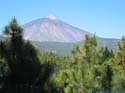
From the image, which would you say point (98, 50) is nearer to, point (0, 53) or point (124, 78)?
point (124, 78)

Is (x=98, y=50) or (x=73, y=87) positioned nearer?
(x=73, y=87)

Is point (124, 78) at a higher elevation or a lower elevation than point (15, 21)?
lower

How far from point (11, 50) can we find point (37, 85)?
43.5 inches

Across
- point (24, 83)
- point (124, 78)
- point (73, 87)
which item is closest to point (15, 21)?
point (24, 83)

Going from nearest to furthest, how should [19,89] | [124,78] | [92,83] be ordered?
1. [19,89]
2. [92,83]
3. [124,78]

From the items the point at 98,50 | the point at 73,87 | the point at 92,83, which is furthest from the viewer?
the point at 98,50

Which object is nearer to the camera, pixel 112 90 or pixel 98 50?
pixel 112 90

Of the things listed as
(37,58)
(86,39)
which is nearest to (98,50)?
(86,39)

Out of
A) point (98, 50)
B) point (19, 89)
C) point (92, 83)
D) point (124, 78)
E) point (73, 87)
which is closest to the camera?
point (19, 89)

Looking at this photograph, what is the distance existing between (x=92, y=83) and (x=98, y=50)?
11773 mm

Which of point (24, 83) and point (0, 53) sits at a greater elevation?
point (0, 53)

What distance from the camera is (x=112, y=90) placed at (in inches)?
1592

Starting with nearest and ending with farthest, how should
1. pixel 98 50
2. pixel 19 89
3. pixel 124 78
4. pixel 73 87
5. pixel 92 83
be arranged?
pixel 19 89 → pixel 73 87 → pixel 92 83 → pixel 124 78 → pixel 98 50

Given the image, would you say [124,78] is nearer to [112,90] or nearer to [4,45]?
[112,90]
